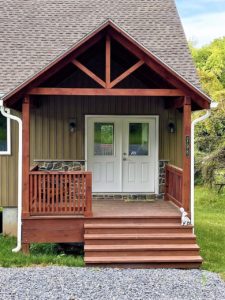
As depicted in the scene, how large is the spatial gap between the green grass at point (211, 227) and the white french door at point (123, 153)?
1.93 meters

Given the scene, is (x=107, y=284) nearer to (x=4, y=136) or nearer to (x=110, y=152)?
(x=110, y=152)

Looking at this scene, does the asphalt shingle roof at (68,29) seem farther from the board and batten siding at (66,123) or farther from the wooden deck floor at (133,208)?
the wooden deck floor at (133,208)

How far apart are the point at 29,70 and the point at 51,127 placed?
1462 mm

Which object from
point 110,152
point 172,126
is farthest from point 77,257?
point 172,126

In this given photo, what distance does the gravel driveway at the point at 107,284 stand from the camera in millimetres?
6363

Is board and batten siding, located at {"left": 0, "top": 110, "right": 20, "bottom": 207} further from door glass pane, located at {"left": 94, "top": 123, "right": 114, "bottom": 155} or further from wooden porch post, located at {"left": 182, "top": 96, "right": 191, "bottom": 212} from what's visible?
wooden porch post, located at {"left": 182, "top": 96, "right": 191, "bottom": 212}

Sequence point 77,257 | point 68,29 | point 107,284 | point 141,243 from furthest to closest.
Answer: point 68,29 < point 77,257 < point 141,243 < point 107,284

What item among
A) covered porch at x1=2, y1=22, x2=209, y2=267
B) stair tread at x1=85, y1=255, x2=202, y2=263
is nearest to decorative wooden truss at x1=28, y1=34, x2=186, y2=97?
covered porch at x1=2, y1=22, x2=209, y2=267

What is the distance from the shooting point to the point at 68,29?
39.2ft

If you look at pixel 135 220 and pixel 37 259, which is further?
pixel 135 220

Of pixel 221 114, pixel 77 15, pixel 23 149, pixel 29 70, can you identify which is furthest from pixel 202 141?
pixel 23 149

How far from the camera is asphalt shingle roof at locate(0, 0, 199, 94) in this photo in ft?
34.4

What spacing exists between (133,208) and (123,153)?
1.85 m

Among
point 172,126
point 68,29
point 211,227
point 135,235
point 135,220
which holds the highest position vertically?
point 68,29
